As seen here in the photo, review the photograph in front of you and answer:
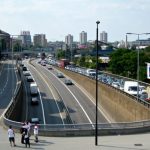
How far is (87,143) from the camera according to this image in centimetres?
2820

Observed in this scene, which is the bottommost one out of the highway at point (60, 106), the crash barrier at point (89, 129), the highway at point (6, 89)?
the highway at point (60, 106)

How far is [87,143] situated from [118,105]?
113 ft

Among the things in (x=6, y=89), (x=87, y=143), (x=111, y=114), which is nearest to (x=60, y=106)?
(x=111, y=114)

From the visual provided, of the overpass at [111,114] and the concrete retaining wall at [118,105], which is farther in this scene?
the concrete retaining wall at [118,105]

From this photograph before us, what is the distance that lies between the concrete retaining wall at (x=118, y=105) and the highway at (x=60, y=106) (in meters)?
1.58

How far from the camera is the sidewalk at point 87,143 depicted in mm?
27031

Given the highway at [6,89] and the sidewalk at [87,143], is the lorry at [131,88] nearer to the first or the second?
the highway at [6,89]

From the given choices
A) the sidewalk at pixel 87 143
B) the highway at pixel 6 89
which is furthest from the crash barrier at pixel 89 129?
the highway at pixel 6 89

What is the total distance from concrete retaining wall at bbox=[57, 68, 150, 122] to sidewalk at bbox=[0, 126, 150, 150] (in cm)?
1495

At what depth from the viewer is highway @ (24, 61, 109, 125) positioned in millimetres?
63281

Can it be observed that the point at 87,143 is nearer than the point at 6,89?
Yes

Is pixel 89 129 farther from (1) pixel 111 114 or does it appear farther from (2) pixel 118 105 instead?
(1) pixel 111 114

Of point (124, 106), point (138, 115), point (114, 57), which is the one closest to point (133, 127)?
point (138, 115)

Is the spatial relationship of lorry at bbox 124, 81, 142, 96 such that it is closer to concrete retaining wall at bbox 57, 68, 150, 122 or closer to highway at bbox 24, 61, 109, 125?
concrete retaining wall at bbox 57, 68, 150, 122
